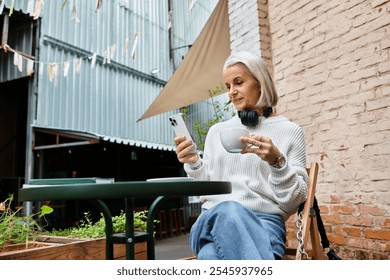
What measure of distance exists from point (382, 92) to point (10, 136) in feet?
22.1

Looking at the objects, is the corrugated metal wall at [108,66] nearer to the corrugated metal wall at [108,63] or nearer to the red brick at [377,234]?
the corrugated metal wall at [108,63]

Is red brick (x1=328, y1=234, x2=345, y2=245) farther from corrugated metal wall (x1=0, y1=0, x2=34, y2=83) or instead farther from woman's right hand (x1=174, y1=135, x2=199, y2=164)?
corrugated metal wall (x1=0, y1=0, x2=34, y2=83)

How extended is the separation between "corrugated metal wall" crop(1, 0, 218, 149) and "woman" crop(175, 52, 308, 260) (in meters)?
3.21

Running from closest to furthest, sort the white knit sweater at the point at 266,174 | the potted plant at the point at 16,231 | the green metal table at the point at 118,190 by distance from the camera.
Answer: the green metal table at the point at 118,190, the white knit sweater at the point at 266,174, the potted plant at the point at 16,231

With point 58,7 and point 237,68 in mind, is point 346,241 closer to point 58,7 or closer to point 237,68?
point 237,68

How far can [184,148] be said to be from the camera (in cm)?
117

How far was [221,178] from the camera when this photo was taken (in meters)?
1.35

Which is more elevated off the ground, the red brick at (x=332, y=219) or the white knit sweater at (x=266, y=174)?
the white knit sweater at (x=266, y=174)

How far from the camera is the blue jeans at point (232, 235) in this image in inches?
36.1

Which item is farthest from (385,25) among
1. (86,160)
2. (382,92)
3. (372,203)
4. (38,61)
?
(86,160)

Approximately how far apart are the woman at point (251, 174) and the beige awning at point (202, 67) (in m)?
2.11

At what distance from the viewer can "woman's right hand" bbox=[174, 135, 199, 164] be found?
112 centimetres

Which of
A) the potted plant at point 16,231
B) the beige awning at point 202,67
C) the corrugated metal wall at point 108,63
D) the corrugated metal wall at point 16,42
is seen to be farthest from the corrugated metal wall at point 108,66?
the potted plant at point 16,231

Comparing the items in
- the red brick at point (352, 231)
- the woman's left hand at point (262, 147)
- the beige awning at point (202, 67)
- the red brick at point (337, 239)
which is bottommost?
the red brick at point (337, 239)
